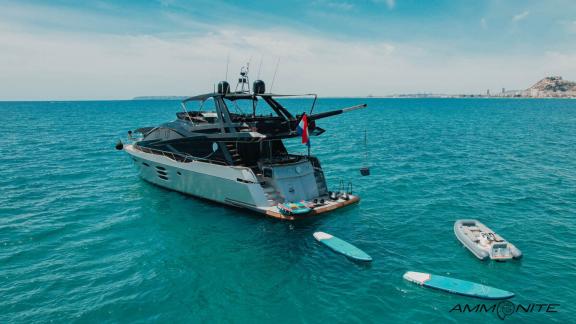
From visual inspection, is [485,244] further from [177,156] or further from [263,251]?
[177,156]

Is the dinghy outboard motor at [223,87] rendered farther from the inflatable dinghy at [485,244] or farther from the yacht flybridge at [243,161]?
the inflatable dinghy at [485,244]

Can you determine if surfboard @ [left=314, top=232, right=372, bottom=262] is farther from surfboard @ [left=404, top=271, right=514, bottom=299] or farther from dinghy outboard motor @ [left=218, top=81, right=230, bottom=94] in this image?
dinghy outboard motor @ [left=218, top=81, right=230, bottom=94]

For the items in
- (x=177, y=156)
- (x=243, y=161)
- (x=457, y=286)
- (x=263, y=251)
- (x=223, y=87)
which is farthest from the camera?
(x=177, y=156)

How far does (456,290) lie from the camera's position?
1127 centimetres

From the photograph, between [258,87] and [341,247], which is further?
[258,87]

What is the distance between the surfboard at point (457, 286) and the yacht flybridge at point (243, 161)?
585 cm

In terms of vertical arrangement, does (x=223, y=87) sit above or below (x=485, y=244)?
above

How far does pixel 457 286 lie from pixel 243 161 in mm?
12465

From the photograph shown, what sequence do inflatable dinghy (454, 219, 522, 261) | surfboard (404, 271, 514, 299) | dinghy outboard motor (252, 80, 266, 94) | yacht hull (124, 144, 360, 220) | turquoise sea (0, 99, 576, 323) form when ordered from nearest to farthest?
turquoise sea (0, 99, 576, 323), surfboard (404, 271, 514, 299), inflatable dinghy (454, 219, 522, 261), yacht hull (124, 144, 360, 220), dinghy outboard motor (252, 80, 266, 94)

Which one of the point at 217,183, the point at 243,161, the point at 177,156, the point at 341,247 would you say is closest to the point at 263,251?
the point at 341,247

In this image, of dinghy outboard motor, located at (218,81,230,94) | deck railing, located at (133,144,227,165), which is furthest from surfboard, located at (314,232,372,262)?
dinghy outboard motor, located at (218,81,230,94)

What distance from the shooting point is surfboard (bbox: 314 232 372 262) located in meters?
13.6

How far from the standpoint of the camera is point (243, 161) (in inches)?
795

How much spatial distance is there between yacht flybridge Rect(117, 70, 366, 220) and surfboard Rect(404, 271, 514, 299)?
19.2ft
